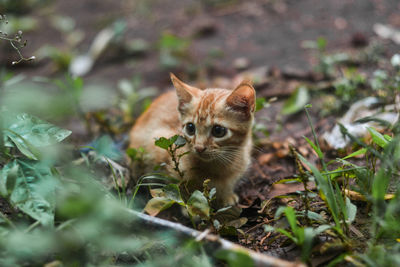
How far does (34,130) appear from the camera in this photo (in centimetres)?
214

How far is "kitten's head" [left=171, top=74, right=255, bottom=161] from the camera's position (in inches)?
106

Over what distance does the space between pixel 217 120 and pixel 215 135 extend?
132mm

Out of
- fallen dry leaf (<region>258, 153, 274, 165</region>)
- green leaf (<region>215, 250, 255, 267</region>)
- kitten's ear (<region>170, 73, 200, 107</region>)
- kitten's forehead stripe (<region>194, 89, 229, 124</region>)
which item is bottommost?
fallen dry leaf (<region>258, 153, 274, 165</region>)

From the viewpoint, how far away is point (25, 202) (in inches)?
73.3

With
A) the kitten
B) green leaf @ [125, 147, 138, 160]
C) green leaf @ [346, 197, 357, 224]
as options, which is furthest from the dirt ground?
green leaf @ [125, 147, 138, 160]

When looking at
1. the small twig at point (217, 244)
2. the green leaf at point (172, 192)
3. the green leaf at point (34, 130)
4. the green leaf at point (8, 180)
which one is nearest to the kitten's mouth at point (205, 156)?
the green leaf at point (172, 192)

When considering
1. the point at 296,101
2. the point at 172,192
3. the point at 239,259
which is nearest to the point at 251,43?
the point at 296,101

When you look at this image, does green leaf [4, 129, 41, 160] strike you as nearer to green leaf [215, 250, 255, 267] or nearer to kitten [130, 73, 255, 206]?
kitten [130, 73, 255, 206]

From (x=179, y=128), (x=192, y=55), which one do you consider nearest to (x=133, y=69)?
(x=192, y=55)

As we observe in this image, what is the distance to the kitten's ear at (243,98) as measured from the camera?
8.56ft

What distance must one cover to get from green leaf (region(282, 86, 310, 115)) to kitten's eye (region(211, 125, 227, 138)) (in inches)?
61.8

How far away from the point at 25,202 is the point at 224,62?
4.37 m

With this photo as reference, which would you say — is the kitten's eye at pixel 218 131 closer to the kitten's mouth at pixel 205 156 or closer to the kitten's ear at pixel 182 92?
the kitten's mouth at pixel 205 156

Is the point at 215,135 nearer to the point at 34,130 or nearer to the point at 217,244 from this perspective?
the point at 217,244
